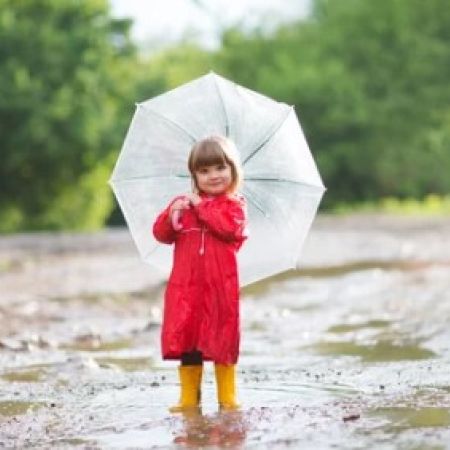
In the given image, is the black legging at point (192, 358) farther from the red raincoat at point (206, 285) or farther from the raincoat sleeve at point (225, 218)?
the raincoat sleeve at point (225, 218)

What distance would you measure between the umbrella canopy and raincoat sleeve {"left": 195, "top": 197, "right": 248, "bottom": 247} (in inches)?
23.1

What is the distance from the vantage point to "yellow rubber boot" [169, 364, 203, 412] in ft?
23.1

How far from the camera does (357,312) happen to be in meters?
13.3

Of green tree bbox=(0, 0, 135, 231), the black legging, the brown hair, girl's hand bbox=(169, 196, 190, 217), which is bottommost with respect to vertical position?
the black legging

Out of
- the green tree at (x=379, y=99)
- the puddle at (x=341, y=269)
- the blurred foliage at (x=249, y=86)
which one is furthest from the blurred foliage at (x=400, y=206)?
the puddle at (x=341, y=269)

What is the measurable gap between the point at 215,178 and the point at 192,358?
96 cm

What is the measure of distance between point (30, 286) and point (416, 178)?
147 feet

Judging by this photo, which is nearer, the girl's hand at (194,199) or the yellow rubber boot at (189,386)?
the girl's hand at (194,199)

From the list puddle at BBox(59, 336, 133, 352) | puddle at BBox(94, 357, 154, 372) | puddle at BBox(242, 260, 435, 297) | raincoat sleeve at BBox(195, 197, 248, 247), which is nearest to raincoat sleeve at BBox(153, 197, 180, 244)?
raincoat sleeve at BBox(195, 197, 248, 247)

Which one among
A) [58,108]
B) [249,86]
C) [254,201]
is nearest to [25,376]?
[254,201]

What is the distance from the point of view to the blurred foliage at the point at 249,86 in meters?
39.9

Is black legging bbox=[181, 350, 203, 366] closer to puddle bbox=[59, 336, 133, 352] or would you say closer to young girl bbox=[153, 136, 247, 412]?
young girl bbox=[153, 136, 247, 412]

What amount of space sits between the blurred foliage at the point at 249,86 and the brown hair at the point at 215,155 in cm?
3244

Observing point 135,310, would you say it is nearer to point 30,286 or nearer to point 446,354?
point 30,286
